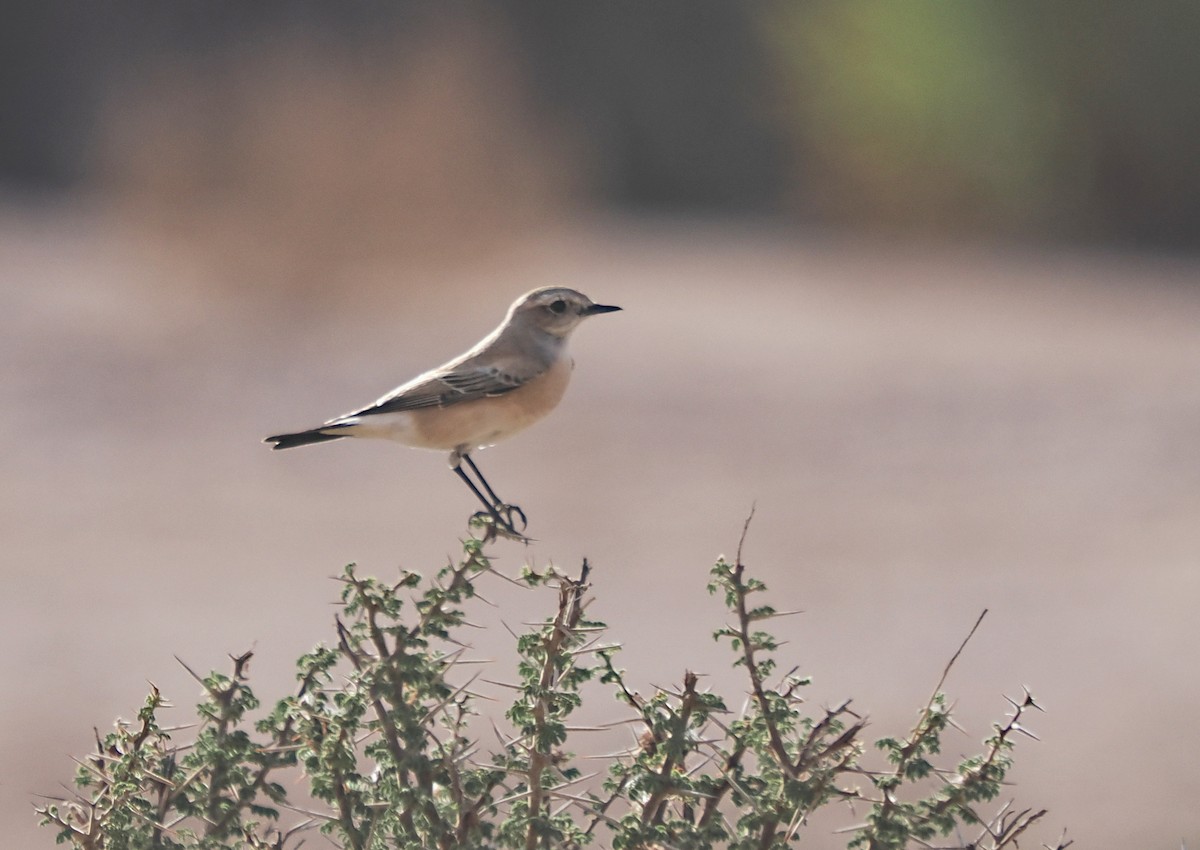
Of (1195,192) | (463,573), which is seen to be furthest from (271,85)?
(463,573)

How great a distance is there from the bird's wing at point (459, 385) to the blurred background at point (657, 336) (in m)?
3.26

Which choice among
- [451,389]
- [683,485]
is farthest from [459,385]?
[683,485]

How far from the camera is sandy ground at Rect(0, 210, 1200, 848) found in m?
9.60

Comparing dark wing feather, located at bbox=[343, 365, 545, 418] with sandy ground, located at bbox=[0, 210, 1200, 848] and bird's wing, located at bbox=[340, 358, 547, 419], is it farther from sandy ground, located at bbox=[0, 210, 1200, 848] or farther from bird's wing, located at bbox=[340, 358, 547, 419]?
sandy ground, located at bbox=[0, 210, 1200, 848]

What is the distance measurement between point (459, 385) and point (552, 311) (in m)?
0.50

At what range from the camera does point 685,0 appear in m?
31.5

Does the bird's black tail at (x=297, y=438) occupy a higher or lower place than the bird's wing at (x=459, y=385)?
lower

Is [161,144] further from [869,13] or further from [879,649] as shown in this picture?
[879,649]

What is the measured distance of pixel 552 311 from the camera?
15.2 ft

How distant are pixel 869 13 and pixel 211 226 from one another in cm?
1000

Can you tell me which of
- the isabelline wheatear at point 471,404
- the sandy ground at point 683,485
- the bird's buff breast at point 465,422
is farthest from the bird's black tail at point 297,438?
the sandy ground at point 683,485

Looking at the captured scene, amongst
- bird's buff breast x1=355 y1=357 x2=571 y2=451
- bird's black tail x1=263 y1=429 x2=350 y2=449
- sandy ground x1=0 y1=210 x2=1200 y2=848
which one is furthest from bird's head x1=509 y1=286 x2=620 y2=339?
sandy ground x1=0 y1=210 x2=1200 y2=848

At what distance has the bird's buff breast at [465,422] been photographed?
414cm

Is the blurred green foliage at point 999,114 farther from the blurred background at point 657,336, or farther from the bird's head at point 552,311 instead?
the bird's head at point 552,311
